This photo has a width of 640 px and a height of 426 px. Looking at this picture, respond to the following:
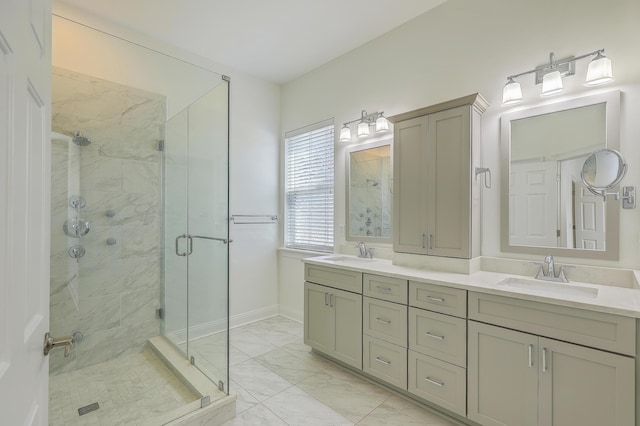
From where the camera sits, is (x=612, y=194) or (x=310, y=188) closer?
(x=612, y=194)

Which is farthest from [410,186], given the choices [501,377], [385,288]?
[501,377]

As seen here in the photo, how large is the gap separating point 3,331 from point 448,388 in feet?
6.87

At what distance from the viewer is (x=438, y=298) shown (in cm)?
196

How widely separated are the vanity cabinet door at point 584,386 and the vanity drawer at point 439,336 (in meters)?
0.40

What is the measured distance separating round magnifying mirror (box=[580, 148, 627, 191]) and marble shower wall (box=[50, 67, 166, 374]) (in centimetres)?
317

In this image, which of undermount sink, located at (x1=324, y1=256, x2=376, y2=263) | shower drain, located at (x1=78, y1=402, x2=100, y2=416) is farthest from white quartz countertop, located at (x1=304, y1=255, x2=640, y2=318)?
shower drain, located at (x1=78, y1=402, x2=100, y2=416)

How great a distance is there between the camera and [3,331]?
1.84 ft

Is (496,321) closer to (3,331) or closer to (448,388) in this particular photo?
(448,388)

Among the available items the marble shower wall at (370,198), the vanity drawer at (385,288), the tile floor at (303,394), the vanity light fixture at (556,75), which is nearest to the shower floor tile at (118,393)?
the tile floor at (303,394)

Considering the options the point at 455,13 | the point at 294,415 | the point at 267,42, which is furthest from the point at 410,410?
the point at 267,42

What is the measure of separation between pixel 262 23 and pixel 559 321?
307 centimetres

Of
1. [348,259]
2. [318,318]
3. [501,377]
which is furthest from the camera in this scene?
[348,259]

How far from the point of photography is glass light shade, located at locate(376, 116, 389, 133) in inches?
111

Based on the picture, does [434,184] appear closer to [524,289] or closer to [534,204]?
[534,204]
